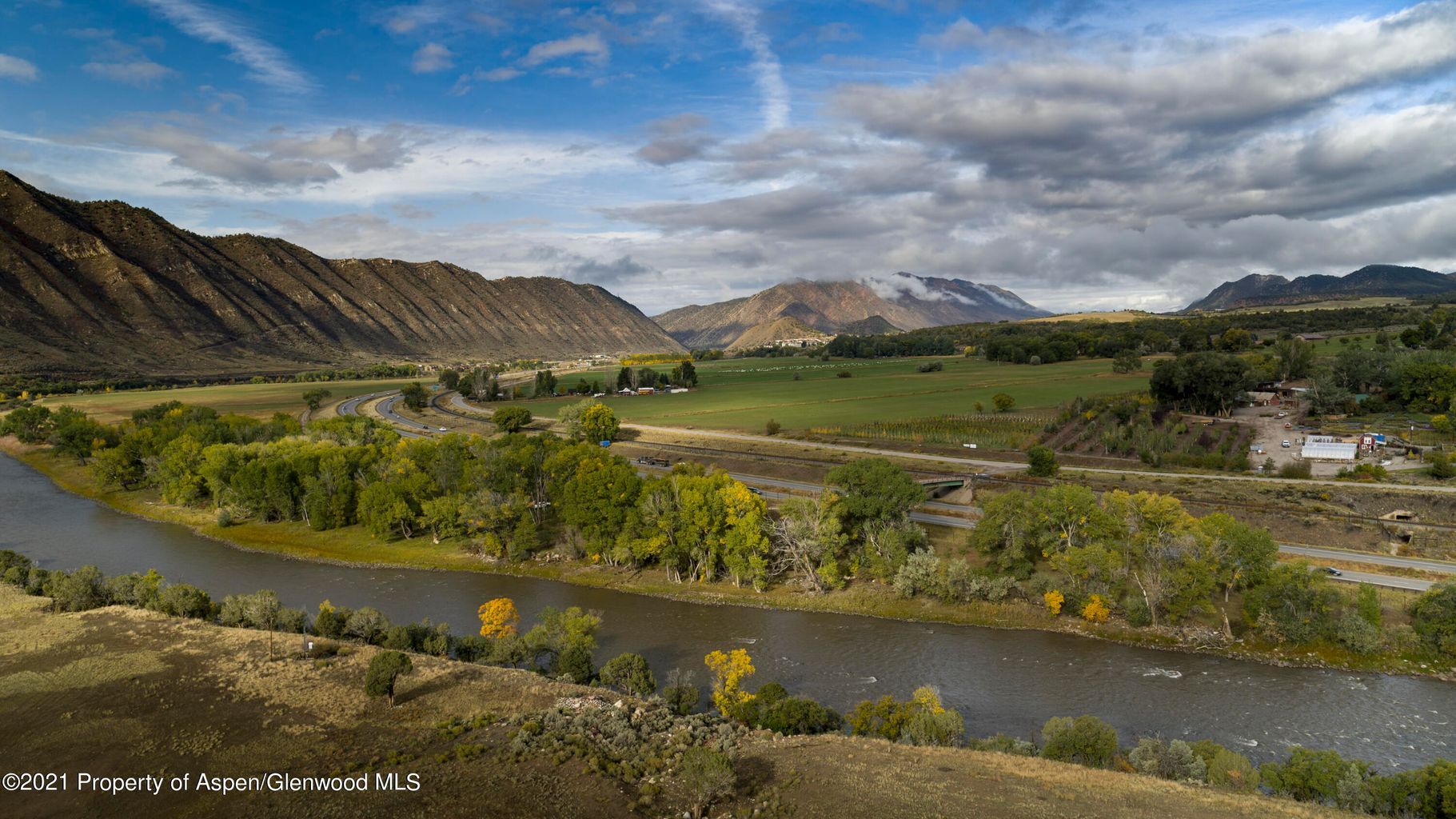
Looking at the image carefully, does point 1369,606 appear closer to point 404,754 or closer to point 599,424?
point 404,754

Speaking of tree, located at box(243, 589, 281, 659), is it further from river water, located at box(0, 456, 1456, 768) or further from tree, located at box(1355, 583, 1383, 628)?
tree, located at box(1355, 583, 1383, 628)

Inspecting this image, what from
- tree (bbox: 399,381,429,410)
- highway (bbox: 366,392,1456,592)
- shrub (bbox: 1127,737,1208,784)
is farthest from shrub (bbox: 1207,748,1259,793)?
tree (bbox: 399,381,429,410)

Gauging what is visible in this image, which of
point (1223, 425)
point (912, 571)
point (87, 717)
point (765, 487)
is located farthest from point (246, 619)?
point (1223, 425)

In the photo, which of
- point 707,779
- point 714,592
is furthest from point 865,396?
point 707,779

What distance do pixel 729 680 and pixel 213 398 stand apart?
15406cm

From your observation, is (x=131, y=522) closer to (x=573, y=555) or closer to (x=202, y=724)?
(x=573, y=555)

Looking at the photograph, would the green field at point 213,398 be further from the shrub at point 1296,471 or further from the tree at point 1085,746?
the shrub at point 1296,471

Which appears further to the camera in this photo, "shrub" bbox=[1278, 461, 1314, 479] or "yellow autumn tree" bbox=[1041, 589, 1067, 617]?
"shrub" bbox=[1278, 461, 1314, 479]

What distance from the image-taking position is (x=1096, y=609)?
42.3m

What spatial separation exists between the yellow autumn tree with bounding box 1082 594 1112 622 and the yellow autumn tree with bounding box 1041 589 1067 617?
1.37 meters

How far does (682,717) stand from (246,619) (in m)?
26.4

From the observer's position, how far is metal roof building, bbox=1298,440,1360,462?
6962 cm

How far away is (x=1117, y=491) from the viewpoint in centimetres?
4859

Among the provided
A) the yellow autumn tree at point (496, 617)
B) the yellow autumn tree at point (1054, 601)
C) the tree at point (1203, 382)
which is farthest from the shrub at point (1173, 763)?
the tree at point (1203, 382)
